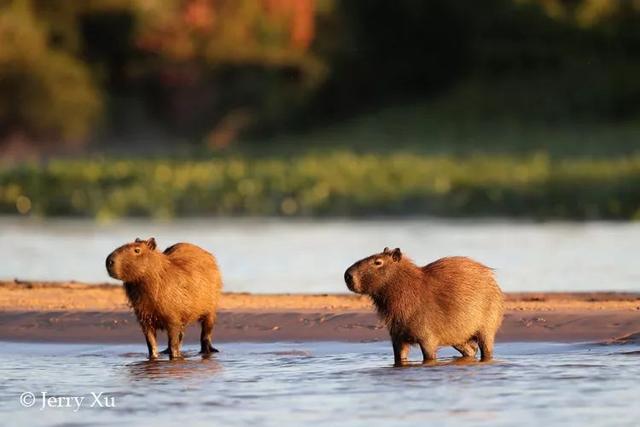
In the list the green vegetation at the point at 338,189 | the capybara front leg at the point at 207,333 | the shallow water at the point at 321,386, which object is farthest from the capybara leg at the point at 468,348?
the green vegetation at the point at 338,189

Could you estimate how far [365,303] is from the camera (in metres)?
15.5

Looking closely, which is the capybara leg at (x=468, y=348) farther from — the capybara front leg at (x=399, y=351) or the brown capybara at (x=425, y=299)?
the capybara front leg at (x=399, y=351)

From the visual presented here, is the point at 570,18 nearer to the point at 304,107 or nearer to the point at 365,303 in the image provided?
the point at 304,107

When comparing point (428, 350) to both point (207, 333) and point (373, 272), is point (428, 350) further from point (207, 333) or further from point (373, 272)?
point (207, 333)

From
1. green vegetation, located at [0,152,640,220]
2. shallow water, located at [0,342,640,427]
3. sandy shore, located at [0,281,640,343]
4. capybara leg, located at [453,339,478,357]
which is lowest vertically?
shallow water, located at [0,342,640,427]

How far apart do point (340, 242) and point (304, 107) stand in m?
28.3

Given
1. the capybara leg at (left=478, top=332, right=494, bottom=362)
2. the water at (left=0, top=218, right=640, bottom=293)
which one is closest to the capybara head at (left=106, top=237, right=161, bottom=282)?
the capybara leg at (left=478, top=332, right=494, bottom=362)

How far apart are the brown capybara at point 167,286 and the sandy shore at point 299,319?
3.58 feet

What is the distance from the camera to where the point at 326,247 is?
2336cm

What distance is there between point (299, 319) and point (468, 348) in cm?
234

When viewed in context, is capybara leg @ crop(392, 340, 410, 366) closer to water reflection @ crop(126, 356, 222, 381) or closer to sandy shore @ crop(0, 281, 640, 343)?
water reflection @ crop(126, 356, 222, 381)

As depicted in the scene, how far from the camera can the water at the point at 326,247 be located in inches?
738

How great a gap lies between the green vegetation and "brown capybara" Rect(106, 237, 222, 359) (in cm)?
1739

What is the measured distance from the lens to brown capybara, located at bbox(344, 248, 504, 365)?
38.9ft
